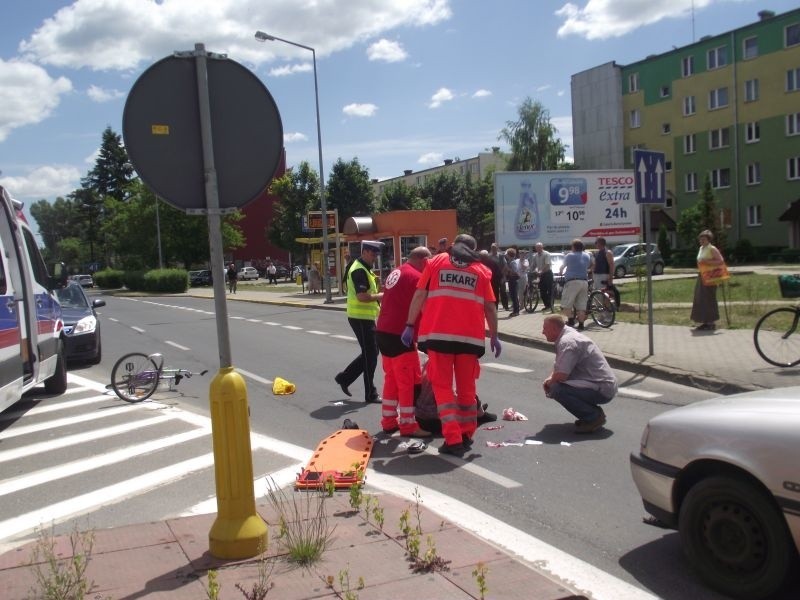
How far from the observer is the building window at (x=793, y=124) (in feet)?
153

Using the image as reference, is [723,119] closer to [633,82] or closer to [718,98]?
[718,98]

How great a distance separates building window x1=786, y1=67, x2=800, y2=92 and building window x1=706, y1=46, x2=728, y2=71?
476 cm

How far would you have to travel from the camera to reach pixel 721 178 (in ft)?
168

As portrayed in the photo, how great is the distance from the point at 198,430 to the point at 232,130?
460 centimetres

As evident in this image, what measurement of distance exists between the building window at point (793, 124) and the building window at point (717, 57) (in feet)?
21.0

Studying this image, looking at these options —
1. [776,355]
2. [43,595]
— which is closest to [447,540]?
[43,595]

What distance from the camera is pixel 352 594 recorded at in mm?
3445

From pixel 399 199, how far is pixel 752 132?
1125 inches

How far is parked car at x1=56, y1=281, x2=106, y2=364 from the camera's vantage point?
534 inches

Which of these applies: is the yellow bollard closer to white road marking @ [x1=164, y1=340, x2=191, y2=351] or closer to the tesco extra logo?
white road marking @ [x1=164, y1=340, x2=191, y2=351]

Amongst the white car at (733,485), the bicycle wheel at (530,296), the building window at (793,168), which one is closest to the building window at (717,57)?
the building window at (793,168)

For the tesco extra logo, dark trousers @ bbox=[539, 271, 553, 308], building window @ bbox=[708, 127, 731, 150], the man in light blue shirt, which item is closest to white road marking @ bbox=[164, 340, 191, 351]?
the man in light blue shirt

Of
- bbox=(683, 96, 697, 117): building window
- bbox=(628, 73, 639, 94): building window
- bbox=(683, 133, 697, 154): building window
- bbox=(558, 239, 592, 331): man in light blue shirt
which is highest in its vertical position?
bbox=(628, 73, 639, 94): building window

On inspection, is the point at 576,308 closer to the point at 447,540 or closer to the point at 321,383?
the point at 321,383
